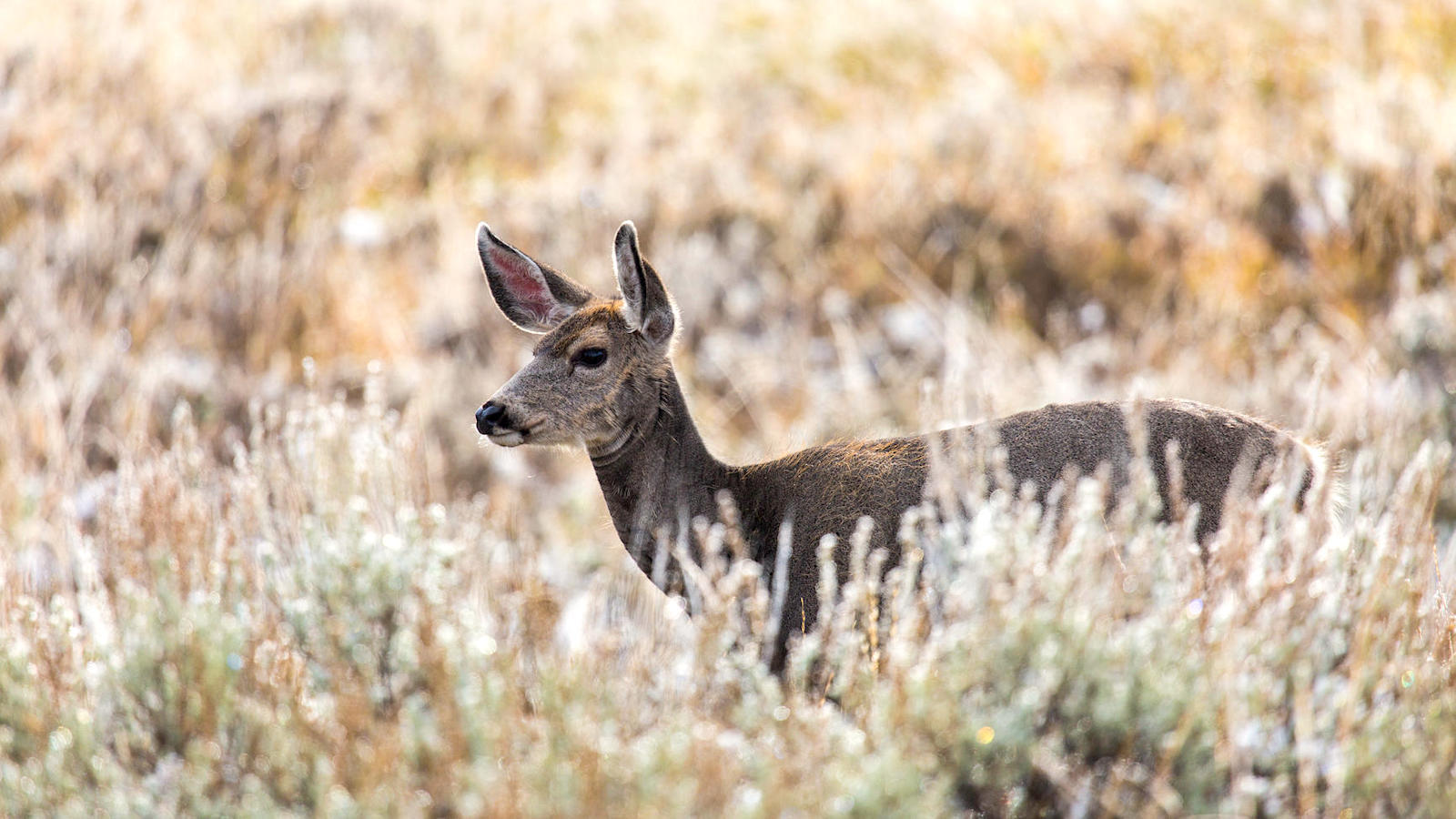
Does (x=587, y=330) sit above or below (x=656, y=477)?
above

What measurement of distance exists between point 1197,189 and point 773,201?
10.5 ft

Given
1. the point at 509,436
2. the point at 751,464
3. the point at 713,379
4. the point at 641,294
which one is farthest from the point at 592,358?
the point at 713,379

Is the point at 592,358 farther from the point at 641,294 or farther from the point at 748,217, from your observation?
the point at 748,217

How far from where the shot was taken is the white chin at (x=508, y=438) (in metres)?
4.42

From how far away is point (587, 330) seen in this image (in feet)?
15.4

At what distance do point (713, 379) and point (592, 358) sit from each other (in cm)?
458

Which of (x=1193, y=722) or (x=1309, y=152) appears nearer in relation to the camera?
(x=1193, y=722)

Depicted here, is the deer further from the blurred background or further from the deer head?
the blurred background

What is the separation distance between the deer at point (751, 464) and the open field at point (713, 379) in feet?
0.75

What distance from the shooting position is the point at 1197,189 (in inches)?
403

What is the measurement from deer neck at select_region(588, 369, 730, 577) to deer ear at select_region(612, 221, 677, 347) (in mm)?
189

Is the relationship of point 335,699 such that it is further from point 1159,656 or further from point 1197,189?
point 1197,189

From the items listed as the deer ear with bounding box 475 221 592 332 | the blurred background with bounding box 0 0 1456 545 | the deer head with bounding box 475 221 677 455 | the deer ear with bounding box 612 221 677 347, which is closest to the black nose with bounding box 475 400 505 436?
the deer head with bounding box 475 221 677 455

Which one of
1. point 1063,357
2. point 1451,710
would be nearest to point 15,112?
point 1063,357
